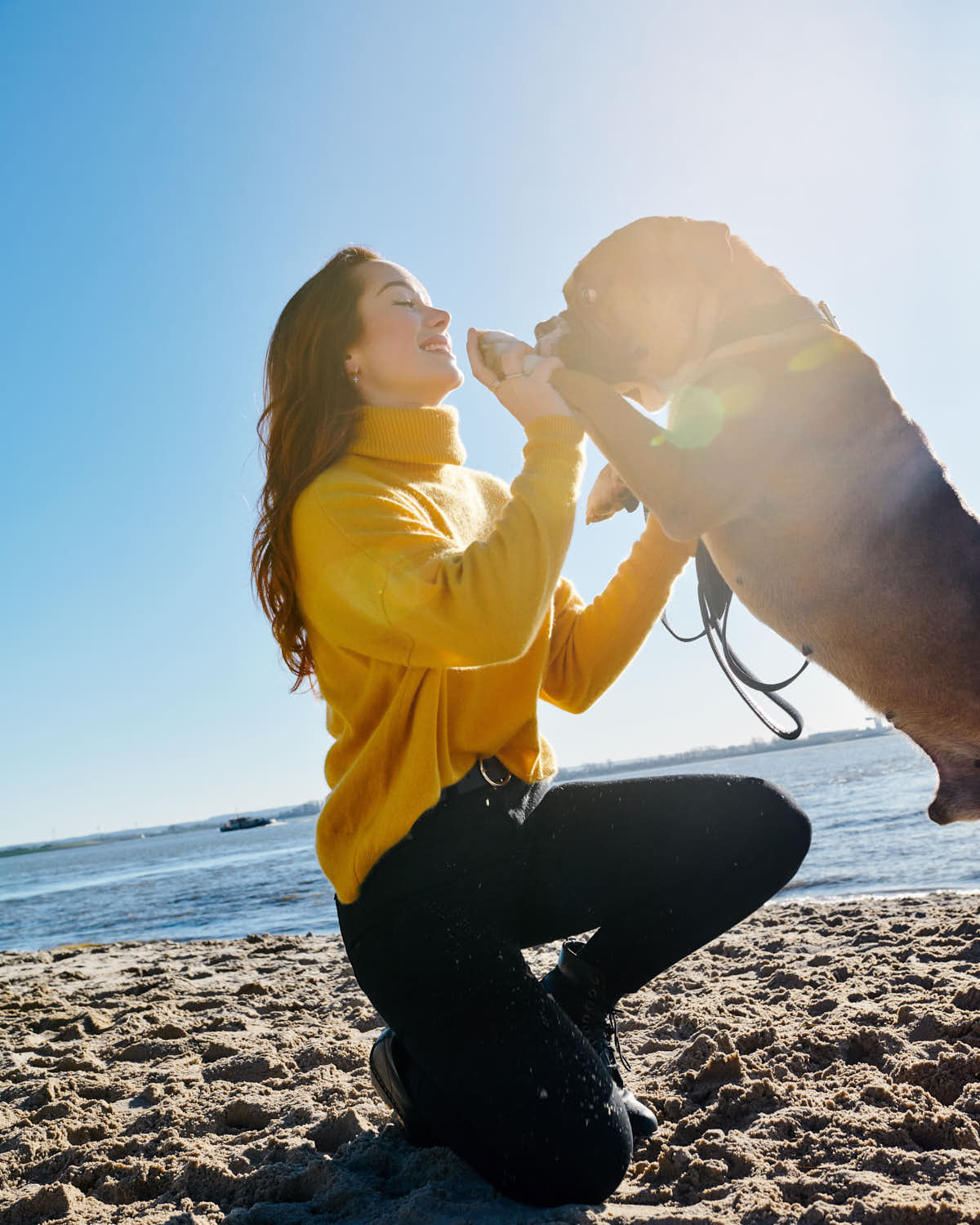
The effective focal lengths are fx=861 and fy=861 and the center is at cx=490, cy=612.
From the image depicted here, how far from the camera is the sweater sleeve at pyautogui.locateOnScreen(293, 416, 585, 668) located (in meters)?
2.00

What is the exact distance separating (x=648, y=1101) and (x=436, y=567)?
169 cm

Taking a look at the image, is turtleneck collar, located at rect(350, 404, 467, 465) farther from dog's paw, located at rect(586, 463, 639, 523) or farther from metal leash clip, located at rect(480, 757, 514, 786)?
metal leash clip, located at rect(480, 757, 514, 786)

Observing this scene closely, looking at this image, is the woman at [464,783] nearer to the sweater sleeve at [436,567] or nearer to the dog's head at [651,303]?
the sweater sleeve at [436,567]

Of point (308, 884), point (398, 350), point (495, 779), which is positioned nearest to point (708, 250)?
point (398, 350)

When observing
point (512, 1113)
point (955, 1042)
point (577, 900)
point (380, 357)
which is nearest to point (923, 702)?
point (955, 1042)

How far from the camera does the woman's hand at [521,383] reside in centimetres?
236

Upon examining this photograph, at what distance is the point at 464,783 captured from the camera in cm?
224

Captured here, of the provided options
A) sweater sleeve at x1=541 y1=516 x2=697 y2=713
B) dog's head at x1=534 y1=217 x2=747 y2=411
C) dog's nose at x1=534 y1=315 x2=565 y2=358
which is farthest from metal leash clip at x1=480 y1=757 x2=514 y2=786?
dog's head at x1=534 y1=217 x2=747 y2=411

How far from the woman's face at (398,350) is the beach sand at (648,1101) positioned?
2.07 m

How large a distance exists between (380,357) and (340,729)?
1092mm

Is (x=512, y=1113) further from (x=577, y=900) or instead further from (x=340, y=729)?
(x=340, y=729)

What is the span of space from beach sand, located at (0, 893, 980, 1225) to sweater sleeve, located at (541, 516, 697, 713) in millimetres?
1193

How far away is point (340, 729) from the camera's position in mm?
2480

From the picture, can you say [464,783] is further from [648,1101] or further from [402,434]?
[648,1101]
